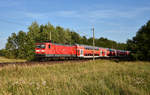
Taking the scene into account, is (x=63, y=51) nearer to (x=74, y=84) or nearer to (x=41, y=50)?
(x=41, y=50)

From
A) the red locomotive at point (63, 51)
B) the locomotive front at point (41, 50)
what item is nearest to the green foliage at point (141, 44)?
the red locomotive at point (63, 51)

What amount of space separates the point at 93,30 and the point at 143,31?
1409 cm

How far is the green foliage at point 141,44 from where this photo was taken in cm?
3794

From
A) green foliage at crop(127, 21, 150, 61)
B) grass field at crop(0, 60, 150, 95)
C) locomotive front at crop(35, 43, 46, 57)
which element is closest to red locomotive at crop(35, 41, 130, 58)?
locomotive front at crop(35, 43, 46, 57)

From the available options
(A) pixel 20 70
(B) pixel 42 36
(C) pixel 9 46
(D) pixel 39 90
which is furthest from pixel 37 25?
(D) pixel 39 90

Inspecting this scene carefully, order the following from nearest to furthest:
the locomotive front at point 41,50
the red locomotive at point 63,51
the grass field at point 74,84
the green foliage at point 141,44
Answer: the grass field at point 74,84 < the locomotive front at point 41,50 < the red locomotive at point 63,51 < the green foliage at point 141,44

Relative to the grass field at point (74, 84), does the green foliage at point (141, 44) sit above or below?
above

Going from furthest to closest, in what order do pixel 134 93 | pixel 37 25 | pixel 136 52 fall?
pixel 37 25 < pixel 136 52 < pixel 134 93

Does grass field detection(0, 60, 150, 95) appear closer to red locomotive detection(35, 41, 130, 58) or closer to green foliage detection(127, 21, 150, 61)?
red locomotive detection(35, 41, 130, 58)

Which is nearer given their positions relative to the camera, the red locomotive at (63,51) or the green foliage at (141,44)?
the red locomotive at (63,51)

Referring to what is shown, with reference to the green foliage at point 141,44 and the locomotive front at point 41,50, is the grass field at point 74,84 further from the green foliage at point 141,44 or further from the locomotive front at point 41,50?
the green foliage at point 141,44

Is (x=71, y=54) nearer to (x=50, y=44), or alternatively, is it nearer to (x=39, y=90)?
(x=50, y=44)

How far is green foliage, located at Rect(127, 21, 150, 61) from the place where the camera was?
124 feet

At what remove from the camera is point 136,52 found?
39.2 m
